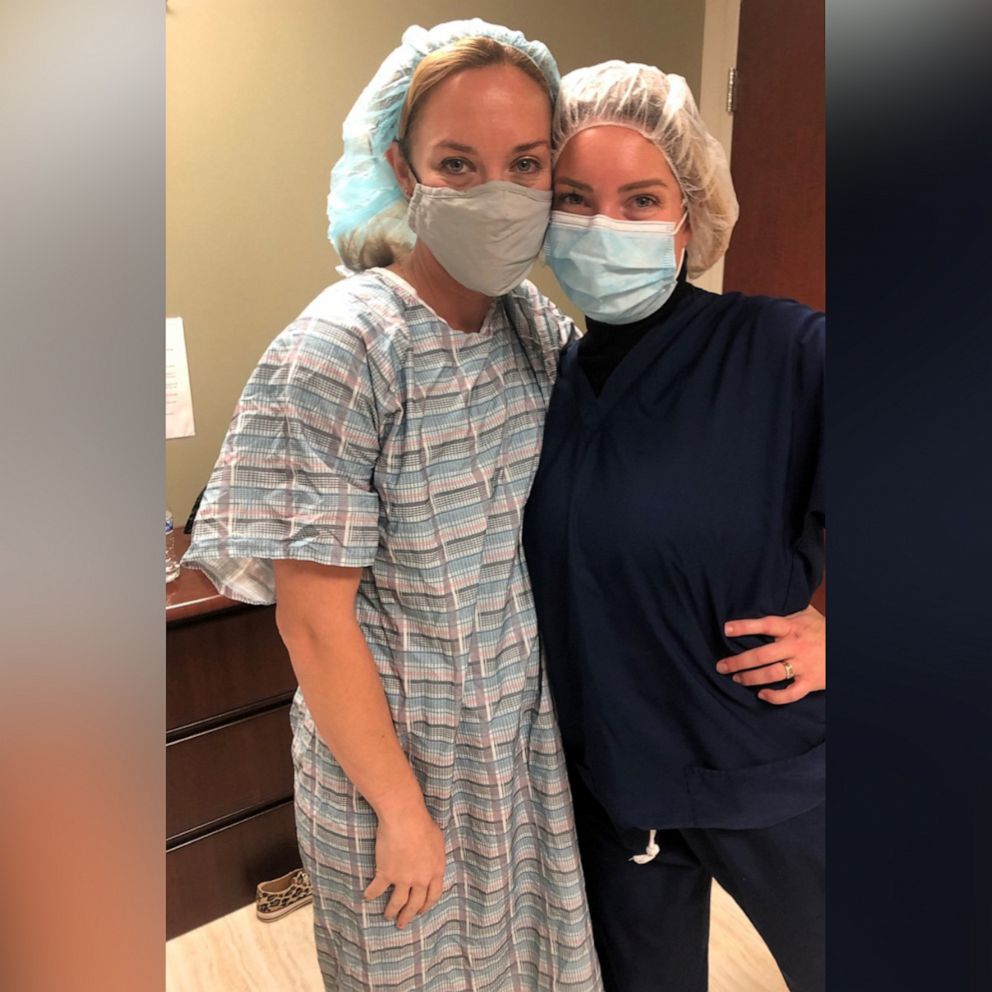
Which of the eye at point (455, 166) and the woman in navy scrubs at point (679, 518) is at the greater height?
the eye at point (455, 166)

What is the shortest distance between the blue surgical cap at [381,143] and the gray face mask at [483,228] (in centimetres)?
4

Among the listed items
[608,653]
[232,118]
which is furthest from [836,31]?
[232,118]

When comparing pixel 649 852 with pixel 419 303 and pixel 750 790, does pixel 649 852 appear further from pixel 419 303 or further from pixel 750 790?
pixel 419 303

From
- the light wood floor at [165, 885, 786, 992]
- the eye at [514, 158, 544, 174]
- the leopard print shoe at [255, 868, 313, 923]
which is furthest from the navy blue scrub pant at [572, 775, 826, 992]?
the eye at [514, 158, 544, 174]

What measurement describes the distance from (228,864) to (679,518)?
858 mm

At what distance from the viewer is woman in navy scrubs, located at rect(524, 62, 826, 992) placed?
0.64 metres

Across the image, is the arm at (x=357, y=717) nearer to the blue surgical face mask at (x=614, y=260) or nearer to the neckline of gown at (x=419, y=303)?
the neckline of gown at (x=419, y=303)

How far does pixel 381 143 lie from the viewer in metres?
0.67

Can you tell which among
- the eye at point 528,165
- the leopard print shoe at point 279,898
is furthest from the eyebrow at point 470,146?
the leopard print shoe at point 279,898

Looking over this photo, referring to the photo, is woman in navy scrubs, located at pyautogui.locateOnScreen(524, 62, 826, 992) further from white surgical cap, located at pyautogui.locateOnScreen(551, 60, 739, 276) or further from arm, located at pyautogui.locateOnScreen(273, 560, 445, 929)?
arm, located at pyautogui.locateOnScreen(273, 560, 445, 929)

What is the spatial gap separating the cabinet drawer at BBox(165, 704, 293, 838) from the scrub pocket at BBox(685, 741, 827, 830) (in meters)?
0.68

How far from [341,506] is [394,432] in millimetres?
72

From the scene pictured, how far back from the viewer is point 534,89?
611mm

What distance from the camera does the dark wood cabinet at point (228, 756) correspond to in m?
1.04
